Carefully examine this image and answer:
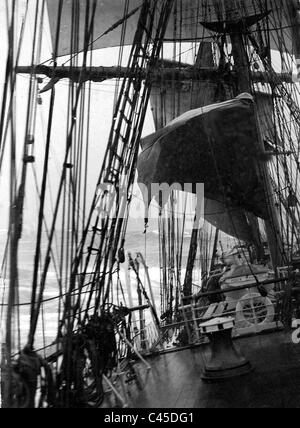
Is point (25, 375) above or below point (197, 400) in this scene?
above

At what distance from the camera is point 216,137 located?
6.30m

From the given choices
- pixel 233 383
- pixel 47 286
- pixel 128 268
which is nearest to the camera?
pixel 233 383

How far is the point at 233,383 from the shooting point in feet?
14.2

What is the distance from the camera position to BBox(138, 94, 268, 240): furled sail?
619cm

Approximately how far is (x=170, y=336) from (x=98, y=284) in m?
4.39

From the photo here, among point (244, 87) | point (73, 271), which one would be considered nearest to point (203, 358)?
point (73, 271)

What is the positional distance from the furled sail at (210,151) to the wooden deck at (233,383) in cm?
129

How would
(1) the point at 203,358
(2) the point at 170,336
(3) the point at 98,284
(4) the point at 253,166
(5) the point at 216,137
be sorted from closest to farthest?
(3) the point at 98,284, (1) the point at 203,358, (5) the point at 216,137, (4) the point at 253,166, (2) the point at 170,336

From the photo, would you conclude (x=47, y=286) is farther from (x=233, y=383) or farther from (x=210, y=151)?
(x=233, y=383)

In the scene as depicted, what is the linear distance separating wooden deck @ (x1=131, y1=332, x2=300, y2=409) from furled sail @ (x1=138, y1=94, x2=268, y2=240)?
129 centimetres

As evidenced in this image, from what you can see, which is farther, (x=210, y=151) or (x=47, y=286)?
(x=47, y=286)

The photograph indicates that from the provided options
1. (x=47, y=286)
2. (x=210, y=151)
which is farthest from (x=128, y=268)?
(x=47, y=286)

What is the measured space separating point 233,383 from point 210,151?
297cm
